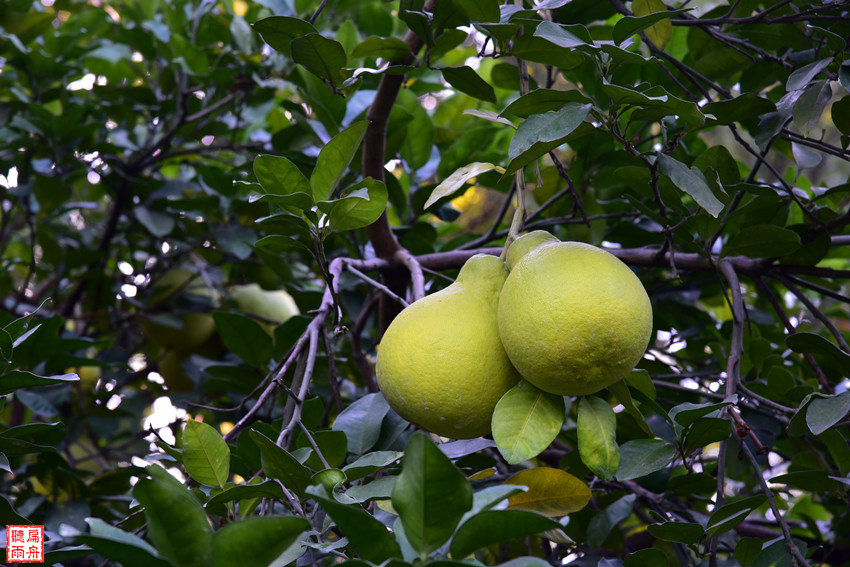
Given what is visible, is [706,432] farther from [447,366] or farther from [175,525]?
[175,525]

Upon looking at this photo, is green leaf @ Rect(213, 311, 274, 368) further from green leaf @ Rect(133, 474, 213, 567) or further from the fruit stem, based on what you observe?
green leaf @ Rect(133, 474, 213, 567)

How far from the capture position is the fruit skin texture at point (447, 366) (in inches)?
28.8

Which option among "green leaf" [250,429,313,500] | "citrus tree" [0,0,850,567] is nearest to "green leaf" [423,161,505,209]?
"citrus tree" [0,0,850,567]

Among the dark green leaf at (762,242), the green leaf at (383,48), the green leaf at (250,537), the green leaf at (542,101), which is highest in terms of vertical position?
the green leaf at (383,48)

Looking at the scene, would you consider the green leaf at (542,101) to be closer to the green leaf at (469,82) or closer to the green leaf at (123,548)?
the green leaf at (469,82)

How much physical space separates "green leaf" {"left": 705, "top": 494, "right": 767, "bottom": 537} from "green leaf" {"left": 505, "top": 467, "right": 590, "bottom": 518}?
0.47ft

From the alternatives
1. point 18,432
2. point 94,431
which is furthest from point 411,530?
point 94,431

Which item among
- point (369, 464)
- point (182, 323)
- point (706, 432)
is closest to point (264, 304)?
point (182, 323)

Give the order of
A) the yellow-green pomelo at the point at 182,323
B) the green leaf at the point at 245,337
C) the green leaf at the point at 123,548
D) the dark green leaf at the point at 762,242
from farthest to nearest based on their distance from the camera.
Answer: the yellow-green pomelo at the point at 182,323
the green leaf at the point at 245,337
the dark green leaf at the point at 762,242
the green leaf at the point at 123,548

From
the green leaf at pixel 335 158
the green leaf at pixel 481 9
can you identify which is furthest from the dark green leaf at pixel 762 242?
the green leaf at pixel 335 158

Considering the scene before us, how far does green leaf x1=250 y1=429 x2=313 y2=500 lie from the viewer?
2.26 ft

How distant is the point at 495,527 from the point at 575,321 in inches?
8.8

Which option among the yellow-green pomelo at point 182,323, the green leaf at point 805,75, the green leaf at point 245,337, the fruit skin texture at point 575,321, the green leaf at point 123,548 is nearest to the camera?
the green leaf at point 123,548

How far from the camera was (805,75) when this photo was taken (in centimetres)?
90
